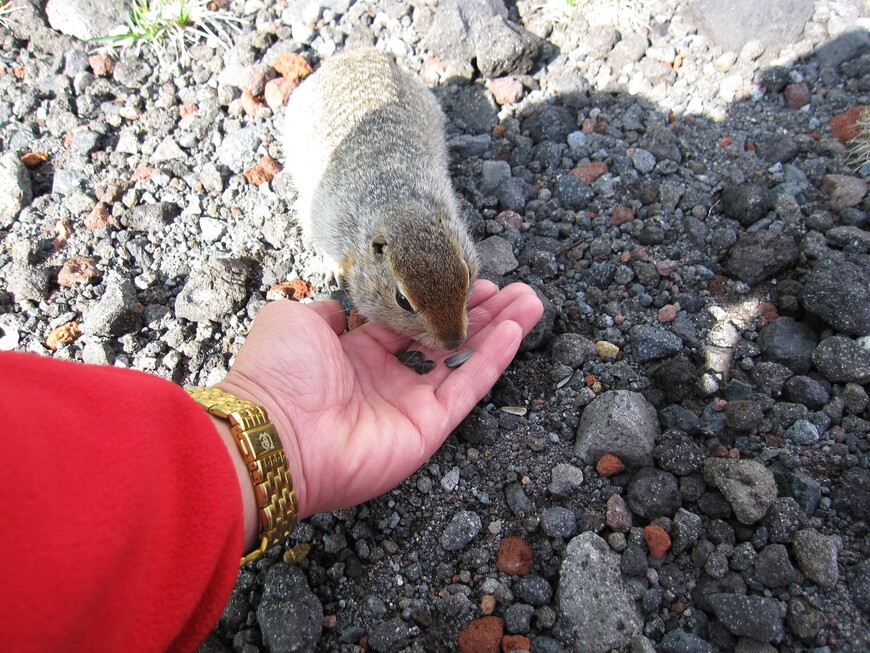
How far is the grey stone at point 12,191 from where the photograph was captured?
430 cm

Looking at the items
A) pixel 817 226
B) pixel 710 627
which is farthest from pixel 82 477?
pixel 817 226

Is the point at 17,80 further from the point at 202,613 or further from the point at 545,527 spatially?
the point at 545,527

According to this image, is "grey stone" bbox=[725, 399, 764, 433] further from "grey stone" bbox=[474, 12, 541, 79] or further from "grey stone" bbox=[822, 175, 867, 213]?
"grey stone" bbox=[474, 12, 541, 79]

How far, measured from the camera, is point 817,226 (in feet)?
12.7

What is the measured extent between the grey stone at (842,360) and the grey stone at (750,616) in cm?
134

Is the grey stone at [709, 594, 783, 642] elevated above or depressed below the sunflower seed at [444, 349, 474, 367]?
below

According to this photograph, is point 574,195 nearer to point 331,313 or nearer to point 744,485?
point 331,313

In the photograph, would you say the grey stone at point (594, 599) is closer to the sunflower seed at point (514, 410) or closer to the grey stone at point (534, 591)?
the grey stone at point (534, 591)

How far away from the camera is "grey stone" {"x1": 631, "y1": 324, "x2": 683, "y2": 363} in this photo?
3467mm

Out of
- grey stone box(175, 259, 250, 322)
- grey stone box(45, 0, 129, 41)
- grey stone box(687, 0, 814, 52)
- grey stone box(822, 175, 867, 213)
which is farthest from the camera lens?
grey stone box(45, 0, 129, 41)

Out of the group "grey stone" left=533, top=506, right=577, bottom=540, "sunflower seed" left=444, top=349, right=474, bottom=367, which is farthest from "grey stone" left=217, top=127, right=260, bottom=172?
"grey stone" left=533, top=506, right=577, bottom=540

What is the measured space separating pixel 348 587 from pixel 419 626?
397 millimetres

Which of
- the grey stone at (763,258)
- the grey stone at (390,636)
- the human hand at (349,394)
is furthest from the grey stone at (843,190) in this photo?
the grey stone at (390,636)

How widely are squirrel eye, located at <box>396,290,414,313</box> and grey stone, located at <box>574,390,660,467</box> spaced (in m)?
1.16
